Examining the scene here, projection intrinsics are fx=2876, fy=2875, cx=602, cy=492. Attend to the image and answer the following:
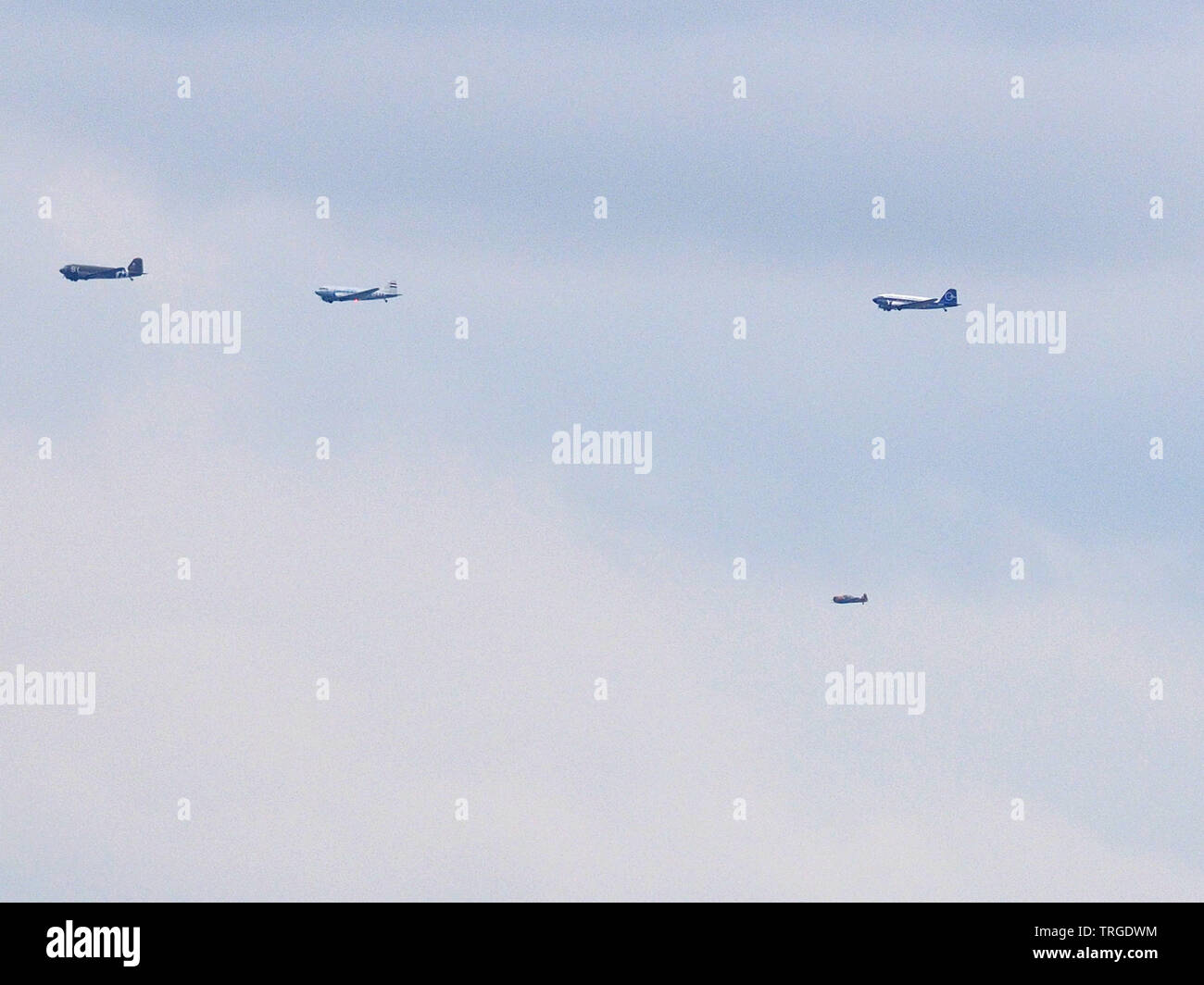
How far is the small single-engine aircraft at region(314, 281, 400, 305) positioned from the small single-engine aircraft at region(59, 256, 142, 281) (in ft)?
32.9

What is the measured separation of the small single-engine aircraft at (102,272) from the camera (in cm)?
15662

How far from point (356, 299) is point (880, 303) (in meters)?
28.9

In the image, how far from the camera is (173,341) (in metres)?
153

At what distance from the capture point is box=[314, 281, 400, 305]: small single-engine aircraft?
6225 inches

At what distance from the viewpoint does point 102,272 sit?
157500mm

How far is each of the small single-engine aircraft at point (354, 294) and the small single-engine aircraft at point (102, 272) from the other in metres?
10.0

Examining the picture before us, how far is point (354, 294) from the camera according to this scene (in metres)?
159

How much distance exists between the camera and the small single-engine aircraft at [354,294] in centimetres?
15812

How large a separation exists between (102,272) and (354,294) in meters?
13.8

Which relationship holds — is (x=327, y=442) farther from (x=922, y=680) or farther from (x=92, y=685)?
(x=922, y=680)

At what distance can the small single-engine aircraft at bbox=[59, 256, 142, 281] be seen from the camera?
156625 millimetres
